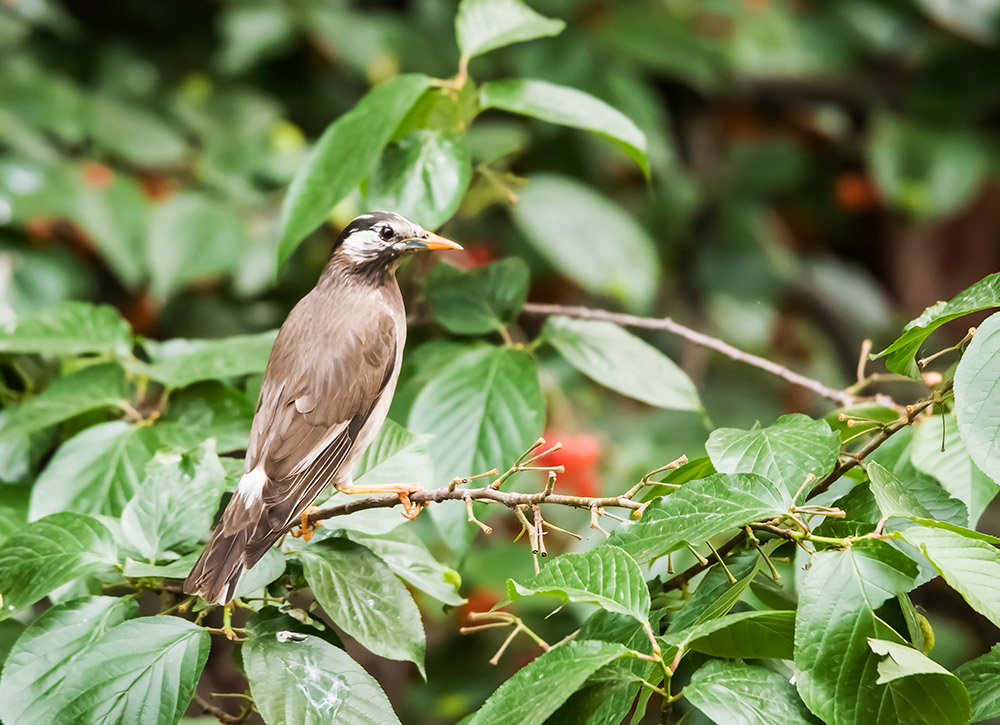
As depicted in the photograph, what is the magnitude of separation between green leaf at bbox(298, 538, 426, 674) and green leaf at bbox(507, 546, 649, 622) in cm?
16

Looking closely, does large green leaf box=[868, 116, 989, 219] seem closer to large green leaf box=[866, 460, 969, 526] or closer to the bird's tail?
large green leaf box=[866, 460, 969, 526]

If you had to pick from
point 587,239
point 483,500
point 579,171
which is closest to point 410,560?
point 483,500

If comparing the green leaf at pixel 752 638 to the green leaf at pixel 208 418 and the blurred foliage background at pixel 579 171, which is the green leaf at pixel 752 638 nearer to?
the green leaf at pixel 208 418

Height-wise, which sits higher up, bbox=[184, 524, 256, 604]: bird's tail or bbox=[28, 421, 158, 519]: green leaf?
bbox=[184, 524, 256, 604]: bird's tail

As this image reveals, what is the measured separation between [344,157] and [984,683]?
2.83 feet

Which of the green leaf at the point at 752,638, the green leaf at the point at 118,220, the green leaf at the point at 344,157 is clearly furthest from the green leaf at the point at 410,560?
the green leaf at the point at 118,220

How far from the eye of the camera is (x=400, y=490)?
2.83 ft

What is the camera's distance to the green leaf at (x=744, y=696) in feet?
2.34

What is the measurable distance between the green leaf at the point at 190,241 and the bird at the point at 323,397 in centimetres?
125

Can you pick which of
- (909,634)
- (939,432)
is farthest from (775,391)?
(909,634)

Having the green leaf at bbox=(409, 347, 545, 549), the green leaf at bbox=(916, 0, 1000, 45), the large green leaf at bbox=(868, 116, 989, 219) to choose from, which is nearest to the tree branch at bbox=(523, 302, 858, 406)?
the green leaf at bbox=(409, 347, 545, 549)

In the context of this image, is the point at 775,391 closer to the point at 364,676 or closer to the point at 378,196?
the point at 378,196

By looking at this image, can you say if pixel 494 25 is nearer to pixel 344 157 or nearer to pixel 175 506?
pixel 344 157

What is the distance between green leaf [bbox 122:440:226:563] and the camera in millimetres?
898
